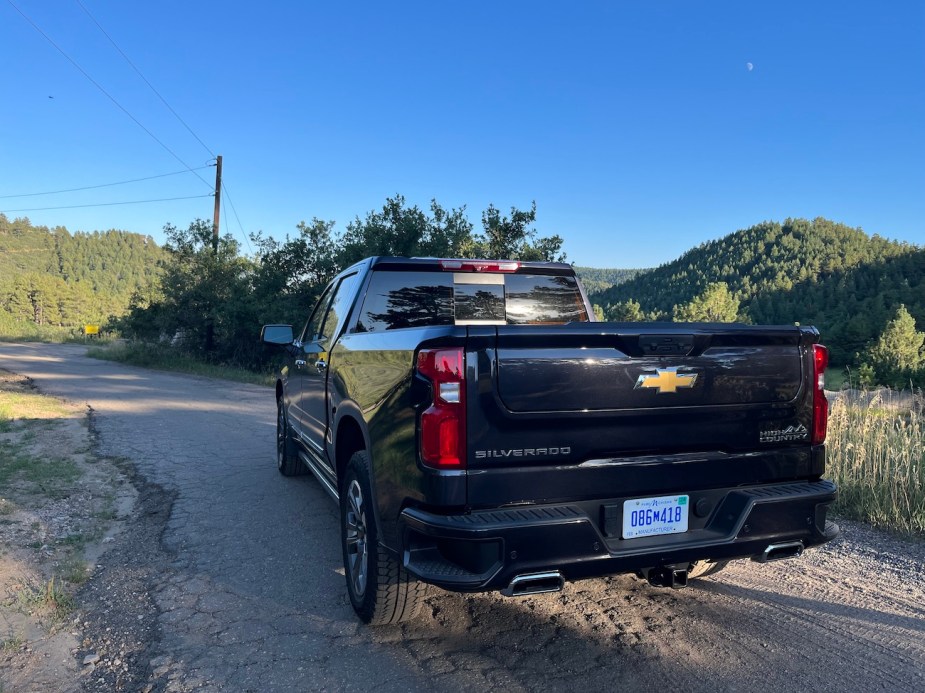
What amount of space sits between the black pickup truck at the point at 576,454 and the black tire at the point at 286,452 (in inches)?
121

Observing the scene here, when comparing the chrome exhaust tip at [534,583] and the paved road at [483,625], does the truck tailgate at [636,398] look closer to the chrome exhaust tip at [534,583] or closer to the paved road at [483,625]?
the chrome exhaust tip at [534,583]

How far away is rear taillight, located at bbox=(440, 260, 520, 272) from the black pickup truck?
4.10 ft

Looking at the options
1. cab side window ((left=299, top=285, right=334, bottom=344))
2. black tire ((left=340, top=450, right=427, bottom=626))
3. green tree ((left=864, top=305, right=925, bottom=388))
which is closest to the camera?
black tire ((left=340, top=450, right=427, bottom=626))

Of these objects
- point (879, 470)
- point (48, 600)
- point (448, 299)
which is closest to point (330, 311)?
point (448, 299)

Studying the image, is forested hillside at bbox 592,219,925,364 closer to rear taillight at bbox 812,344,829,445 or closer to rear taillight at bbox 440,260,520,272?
rear taillight at bbox 440,260,520,272

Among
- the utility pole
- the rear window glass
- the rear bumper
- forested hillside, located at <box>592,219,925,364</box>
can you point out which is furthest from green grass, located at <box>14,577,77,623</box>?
forested hillside, located at <box>592,219,925,364</box>

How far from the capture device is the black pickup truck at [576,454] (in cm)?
243

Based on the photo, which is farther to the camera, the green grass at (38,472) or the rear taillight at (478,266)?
the green grass at (38,472)

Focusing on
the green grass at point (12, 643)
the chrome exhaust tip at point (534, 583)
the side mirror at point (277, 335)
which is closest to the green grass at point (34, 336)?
the side mirror at point (277, 335)

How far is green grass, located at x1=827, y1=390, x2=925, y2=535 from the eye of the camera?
4777 mm

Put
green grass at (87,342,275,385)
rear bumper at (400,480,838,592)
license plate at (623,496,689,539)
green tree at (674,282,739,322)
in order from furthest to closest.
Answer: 1. green tree at (674,282,739,322)
2. green grass at (87,342,275,385)
3. license plate at (623,496,689,539)
4. rear bumper at (400,480,838,592)

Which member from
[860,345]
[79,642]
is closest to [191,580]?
[79,642]

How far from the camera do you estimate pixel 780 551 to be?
2.86 metres

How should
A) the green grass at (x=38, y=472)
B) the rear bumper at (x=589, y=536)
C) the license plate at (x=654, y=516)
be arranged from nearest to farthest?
the rear bumper at (x=589, y=536) < the license plate at (x=654, y=516) < the green grass at (x=38, y=472)
